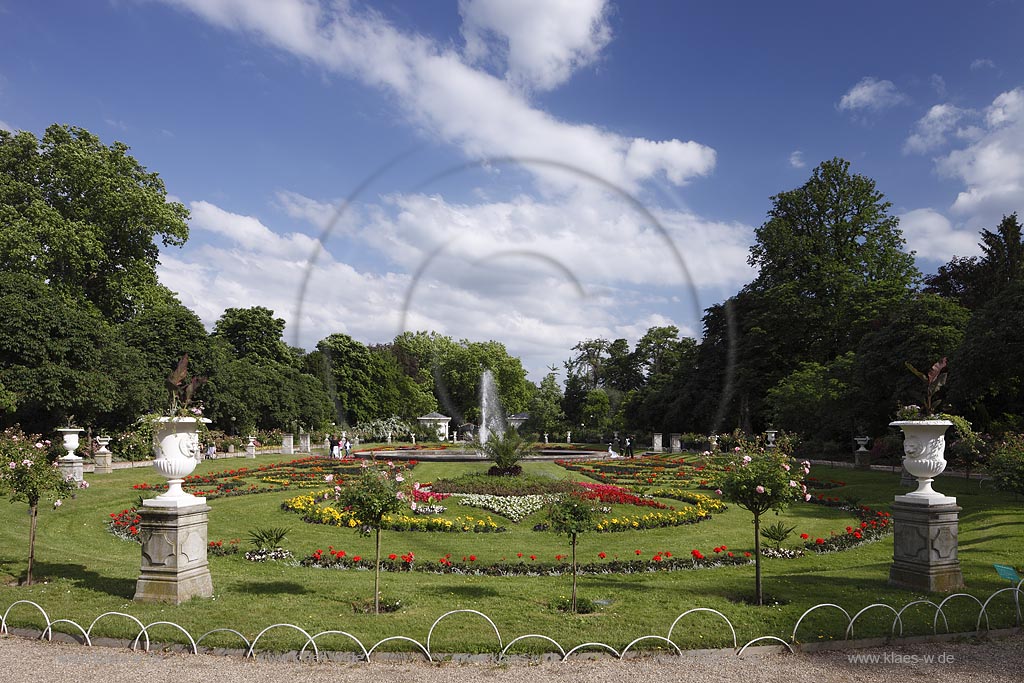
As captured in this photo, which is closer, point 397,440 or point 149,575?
point 149,575

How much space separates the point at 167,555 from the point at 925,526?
35.1 ft

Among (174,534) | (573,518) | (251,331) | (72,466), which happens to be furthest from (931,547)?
(251,331)

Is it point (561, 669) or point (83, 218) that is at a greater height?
point (83, 218)

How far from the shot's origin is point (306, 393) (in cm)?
6075

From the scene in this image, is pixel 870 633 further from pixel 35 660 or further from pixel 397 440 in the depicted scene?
pixel 397 440

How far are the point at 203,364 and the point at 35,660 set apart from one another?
39460 mm

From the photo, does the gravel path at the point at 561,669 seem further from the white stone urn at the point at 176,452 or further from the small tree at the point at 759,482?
the white stone urn at the point at 176,452

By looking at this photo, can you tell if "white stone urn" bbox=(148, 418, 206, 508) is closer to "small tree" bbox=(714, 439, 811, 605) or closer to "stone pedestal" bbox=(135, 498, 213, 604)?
"stone pedestal" bbox=(135, 498, 213, 604)

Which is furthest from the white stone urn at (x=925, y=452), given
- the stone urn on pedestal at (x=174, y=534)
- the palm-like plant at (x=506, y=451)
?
the palm-like plant at (x=506, y=451)

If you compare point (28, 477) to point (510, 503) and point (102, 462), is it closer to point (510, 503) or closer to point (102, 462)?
point (510, 503)

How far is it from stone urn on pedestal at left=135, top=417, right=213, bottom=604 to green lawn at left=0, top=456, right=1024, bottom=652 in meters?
0.28

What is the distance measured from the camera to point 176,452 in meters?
9.34

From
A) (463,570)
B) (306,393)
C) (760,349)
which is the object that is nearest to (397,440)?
(306,393)
